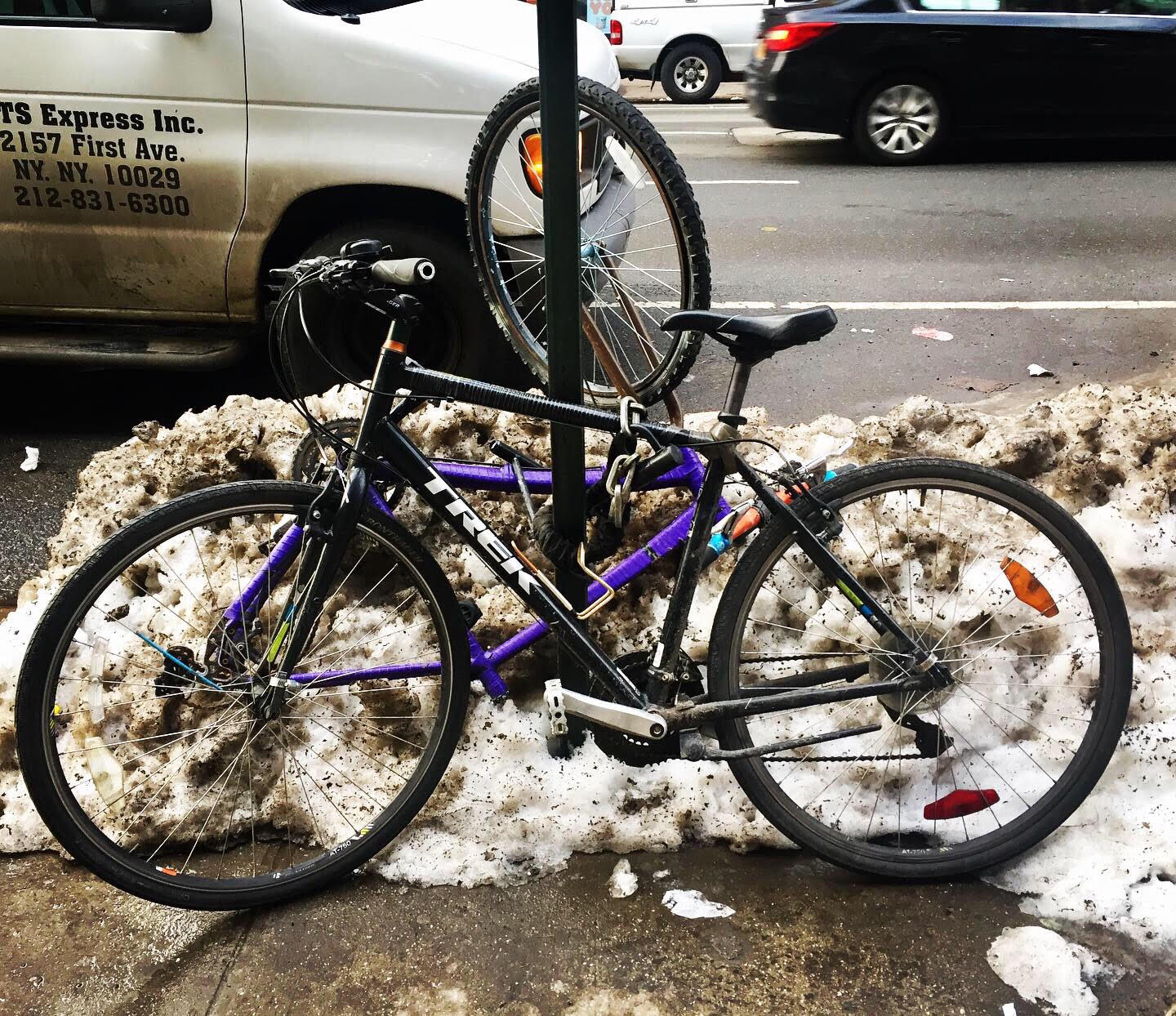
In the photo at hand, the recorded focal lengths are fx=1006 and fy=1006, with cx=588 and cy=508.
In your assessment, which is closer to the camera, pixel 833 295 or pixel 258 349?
pixel 258 349

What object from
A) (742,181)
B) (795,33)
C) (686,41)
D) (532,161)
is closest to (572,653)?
(532,161)

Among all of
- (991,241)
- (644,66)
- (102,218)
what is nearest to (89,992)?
(102,218)

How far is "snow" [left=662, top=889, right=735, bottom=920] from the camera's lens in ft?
7.25

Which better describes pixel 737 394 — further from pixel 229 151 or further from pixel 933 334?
pixel 933 334

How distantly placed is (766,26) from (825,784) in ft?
26.7

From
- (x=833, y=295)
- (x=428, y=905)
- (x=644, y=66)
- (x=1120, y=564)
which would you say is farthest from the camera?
(x=644, y=66)

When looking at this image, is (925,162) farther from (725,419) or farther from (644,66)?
(725,419)

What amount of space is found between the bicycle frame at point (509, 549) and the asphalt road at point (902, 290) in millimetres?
1934

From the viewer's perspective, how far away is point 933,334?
5.23 m

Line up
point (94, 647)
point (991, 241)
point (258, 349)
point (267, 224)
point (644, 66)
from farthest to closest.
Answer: point (644, 66) < point (991, 241) < point (258, 349) < point (267, 224) < point (94, 647)

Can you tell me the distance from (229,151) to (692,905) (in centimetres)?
314

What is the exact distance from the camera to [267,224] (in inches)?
154

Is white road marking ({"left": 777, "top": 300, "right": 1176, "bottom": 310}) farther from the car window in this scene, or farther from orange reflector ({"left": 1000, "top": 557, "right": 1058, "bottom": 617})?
the car window

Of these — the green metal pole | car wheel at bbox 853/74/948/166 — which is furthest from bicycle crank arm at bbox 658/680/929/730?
car wheel at bbox 853/74/948/166
